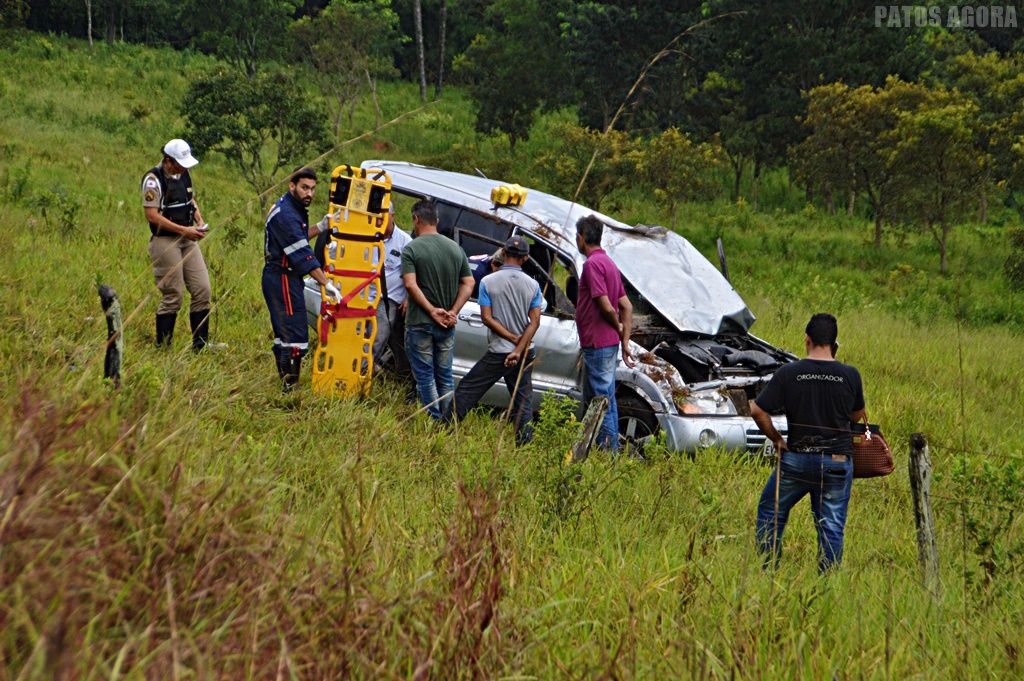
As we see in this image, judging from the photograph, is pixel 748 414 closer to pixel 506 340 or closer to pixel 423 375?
pixel 506 340

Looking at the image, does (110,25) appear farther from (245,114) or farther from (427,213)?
(427,213)

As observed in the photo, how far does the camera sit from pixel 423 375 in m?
6.94

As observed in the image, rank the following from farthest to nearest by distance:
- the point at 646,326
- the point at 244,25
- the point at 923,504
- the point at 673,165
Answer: the point at 244,25
the point at 673,165
the point at 646,326
the point at 923,504

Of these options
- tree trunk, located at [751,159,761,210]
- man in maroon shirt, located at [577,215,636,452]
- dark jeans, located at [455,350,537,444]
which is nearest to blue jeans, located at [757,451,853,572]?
man in maroon shirt, located at [577,215,636,452]

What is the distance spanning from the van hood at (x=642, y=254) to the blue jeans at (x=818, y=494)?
8.63 feet

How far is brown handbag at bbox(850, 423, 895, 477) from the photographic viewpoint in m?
5.09

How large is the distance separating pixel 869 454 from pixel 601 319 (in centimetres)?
226

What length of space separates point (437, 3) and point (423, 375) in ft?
182

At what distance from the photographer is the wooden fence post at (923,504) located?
4238 millimetres

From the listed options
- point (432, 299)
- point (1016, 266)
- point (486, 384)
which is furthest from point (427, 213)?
point (1016, 266)

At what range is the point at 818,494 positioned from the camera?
5.05 metres

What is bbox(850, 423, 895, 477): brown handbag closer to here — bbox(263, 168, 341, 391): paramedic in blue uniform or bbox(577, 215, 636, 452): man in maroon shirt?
bbox(577, 215, 636, 452): man in maroon shirt

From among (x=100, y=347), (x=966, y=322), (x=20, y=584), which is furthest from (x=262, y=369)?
(x=966, y=322)

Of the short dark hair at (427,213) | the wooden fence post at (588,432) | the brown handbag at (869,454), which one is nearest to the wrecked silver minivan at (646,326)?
the short dark hair at (427,213)
